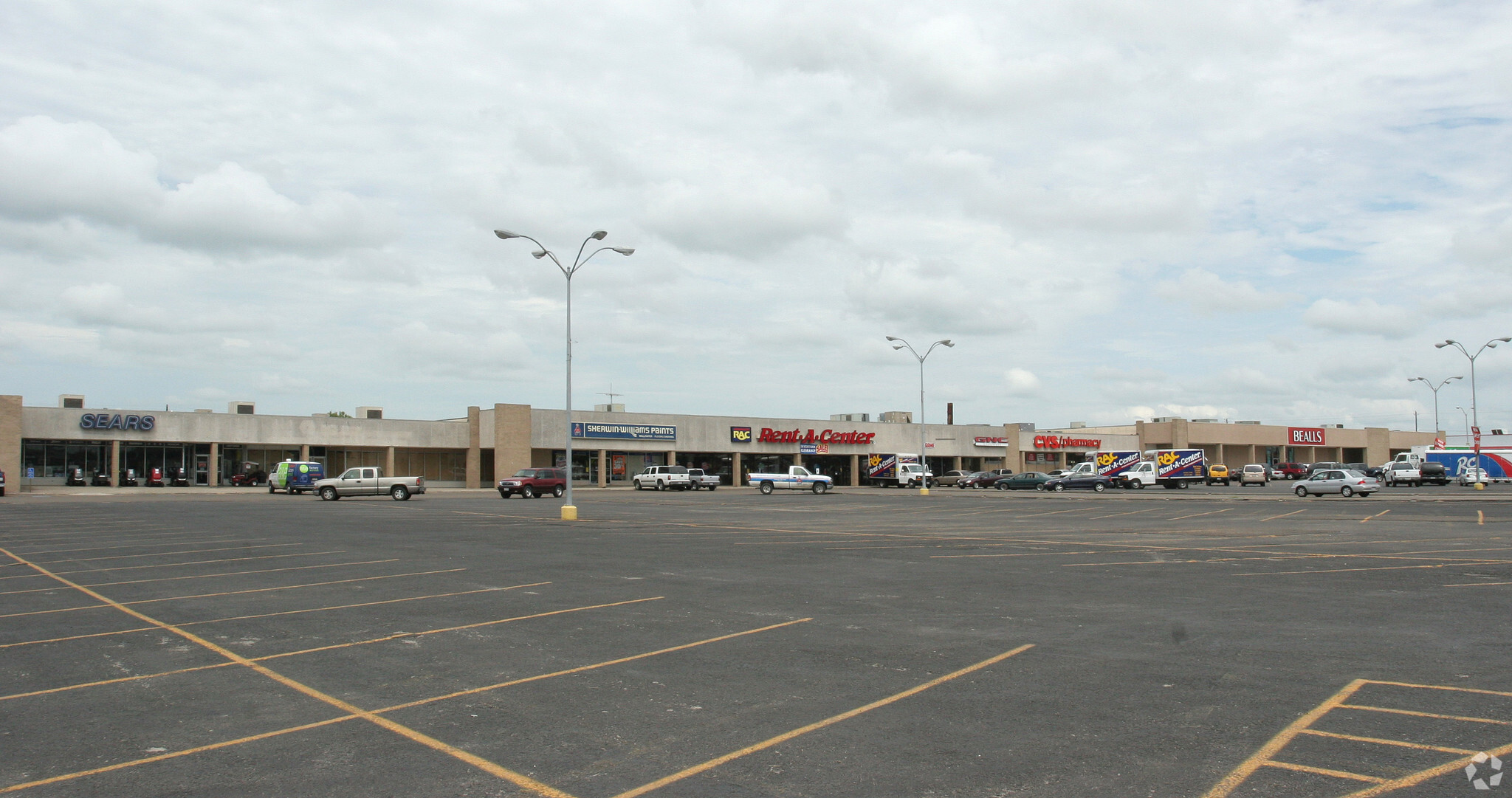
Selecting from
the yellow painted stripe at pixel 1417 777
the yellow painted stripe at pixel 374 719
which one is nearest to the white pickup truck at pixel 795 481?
the yellow painted stripe at pixel 374 719

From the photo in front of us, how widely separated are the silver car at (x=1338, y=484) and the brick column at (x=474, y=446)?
168 feet

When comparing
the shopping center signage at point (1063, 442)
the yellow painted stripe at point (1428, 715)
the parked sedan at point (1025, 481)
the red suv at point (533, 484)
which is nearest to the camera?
the yellow painted stripe at point (1428, 715)

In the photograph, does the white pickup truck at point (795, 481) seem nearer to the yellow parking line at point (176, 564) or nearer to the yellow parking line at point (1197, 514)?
→ the yellow parking line at point (1197, 514)

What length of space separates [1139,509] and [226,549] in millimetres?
29133

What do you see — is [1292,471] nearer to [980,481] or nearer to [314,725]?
[980,481]

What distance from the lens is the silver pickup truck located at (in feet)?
153

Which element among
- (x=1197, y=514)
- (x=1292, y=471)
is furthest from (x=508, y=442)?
(x=1292, y=471)

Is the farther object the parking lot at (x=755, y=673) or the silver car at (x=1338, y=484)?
the silver car at (x=1338, y=484)

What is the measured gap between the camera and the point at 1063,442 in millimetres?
95375

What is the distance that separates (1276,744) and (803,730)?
2925 millimetres

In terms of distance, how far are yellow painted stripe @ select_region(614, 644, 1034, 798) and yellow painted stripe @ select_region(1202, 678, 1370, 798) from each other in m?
2.35

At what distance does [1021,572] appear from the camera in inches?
Answer: 582

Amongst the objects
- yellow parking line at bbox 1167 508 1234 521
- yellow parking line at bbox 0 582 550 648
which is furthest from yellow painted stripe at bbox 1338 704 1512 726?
yellow parking line at bbox 1167 508 1234 521

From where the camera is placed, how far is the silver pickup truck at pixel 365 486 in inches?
Answer: 1833
